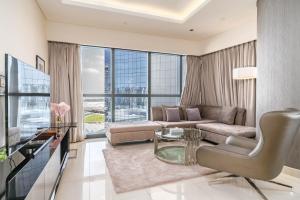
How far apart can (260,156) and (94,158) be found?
8.42ft

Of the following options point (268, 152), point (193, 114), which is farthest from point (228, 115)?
point (268, 152)

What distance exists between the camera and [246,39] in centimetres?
409

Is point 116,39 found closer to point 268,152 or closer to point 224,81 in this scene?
point 224,81

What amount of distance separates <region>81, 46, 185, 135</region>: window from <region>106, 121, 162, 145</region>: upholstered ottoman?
966 mm

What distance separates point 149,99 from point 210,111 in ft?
5.65

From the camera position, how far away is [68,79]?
4297mm

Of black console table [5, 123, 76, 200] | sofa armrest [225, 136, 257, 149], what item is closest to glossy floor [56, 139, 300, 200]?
sofa armrest [225, 136, 257, 149]

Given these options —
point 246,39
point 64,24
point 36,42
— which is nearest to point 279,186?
point 246,39

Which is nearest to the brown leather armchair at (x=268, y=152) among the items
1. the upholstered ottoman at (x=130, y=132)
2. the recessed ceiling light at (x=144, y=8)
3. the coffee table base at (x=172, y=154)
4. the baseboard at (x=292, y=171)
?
the baseboard at (x=292, y=171)

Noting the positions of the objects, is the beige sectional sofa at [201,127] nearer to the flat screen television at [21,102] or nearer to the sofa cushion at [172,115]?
the sofa cushion at [172,115]

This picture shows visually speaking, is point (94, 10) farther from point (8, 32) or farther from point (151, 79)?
point (151, 79)

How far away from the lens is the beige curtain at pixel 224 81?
4121 mm

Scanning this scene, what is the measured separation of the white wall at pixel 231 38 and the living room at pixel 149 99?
0.09 feet

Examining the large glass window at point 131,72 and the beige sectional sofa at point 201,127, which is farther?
the large glass window at point 131,72
